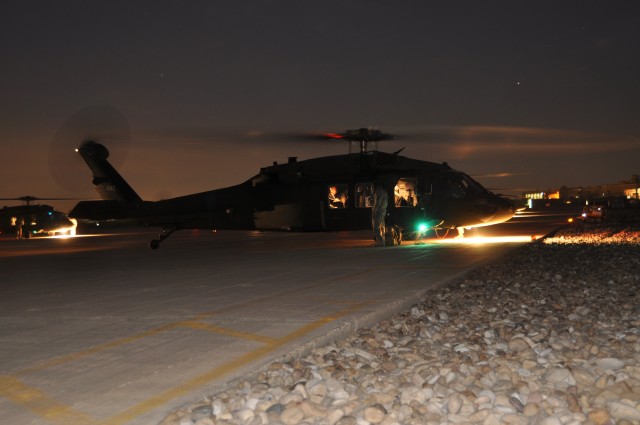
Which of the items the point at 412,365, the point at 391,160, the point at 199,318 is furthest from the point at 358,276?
the point at 391,160

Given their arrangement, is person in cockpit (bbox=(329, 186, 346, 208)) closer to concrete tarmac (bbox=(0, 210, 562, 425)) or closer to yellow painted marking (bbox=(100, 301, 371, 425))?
concrete tarmac (bbox=(0, 210, 562, 425))

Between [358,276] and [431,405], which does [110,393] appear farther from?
[358,276]

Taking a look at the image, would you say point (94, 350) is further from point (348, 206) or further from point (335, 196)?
point (335, 196)

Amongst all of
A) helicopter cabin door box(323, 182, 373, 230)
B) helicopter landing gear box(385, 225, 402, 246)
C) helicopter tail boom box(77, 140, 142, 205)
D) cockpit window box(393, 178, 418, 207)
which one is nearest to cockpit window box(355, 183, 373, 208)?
helicopter cabin door box(323, 182, 373, 230)

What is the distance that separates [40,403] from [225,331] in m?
2.61

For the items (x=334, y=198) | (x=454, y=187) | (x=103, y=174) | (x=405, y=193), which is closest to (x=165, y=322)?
(x=334, y=198)

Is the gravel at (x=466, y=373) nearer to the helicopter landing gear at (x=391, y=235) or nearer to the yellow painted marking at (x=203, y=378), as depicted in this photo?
the yellow painted marking at (x=203, y=378)

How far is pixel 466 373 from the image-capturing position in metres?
5.06

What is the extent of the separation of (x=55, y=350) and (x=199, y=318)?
1959mm

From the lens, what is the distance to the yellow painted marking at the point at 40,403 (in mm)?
4051

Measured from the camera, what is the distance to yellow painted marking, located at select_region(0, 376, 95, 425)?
405 cm

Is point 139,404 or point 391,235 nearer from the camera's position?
point 139,404

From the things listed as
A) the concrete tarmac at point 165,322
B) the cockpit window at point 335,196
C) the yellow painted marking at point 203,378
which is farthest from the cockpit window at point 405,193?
the yellow painted marking at point 203,378

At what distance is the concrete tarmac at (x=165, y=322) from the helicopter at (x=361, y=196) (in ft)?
18.4
